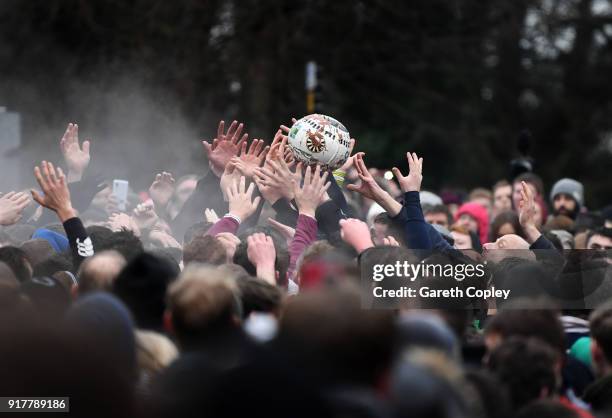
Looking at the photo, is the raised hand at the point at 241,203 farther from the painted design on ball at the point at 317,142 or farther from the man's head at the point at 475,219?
the man's head at the point at 475,219

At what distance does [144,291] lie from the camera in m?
4.80

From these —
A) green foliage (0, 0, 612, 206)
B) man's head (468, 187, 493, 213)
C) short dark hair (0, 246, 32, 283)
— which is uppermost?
green foliage (0, 0, 612, 206)

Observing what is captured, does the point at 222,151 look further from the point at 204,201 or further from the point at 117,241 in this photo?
the point at 117,241

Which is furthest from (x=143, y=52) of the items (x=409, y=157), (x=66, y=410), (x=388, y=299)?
(x=66, y=410)

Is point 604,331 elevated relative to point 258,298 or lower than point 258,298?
lower

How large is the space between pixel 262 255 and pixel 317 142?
1.21 m

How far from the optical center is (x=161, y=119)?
16.4 m

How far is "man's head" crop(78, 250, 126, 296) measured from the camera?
4.95 m

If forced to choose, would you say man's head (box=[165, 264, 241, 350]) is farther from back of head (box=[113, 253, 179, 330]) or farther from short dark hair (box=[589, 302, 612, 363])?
short dark hair (box=[589, 302, 612, 363])

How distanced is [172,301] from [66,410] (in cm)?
52

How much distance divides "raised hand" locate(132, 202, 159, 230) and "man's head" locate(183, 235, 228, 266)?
223 centimetres

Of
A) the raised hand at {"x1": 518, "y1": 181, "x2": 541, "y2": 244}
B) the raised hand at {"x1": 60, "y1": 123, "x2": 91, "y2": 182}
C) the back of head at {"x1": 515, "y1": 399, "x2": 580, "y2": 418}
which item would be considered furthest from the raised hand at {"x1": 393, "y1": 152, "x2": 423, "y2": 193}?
the back of head at {"x1": 515, "y1": 399, "x2": 580, "y2": 418}

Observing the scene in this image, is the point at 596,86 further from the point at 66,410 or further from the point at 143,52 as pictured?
the point at 66,410

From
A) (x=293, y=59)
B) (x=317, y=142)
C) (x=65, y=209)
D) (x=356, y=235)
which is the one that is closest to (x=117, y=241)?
(x=65, y=209)
